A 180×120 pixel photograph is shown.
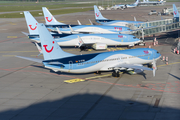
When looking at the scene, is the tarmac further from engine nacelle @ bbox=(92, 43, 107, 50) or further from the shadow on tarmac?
engine nacelle @ bbox=(92, 43, 107, 50)

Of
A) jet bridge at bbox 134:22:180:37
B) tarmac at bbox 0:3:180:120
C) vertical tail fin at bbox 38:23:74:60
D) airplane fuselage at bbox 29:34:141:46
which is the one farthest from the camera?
jet bridge at bbox 134:22:180:37

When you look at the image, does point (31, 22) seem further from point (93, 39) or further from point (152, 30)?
point (152, 30)

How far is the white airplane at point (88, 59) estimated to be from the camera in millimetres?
35844

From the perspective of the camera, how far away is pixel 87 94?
34031 mm

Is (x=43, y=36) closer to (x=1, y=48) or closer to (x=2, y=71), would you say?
(x=2, y=71)

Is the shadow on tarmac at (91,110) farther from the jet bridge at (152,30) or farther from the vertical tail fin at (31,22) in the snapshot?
the jet bridge at (152,30)

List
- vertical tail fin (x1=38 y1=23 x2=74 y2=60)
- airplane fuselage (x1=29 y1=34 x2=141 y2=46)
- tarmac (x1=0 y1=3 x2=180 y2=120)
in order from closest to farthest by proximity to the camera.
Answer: tarmac (x1=0 y1=3 x2=180 y2=120) → vertical tail fin (x1=38 y1=23 x2=74 y2=60) → airplane fuselage (x1=29 y1=34 x2=141 y2=46)

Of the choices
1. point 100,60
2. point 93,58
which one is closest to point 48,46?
point 93,58

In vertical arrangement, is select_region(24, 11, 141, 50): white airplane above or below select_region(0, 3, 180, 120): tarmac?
above

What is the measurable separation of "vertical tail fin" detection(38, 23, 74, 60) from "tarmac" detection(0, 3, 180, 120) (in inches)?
201

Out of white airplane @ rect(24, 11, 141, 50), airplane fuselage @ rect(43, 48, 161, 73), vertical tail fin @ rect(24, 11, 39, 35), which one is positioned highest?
vertical tail fin @ rect(24, 11, 39, 35)

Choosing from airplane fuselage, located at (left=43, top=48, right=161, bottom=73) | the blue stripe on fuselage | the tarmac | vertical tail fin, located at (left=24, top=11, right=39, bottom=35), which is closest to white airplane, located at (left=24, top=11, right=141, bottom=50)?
vertical tail fin, located at (left=24, top=11, right=39, bottom=35)

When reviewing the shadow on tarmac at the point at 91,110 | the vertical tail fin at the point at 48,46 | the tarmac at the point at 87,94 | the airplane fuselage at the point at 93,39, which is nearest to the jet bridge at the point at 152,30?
the airplane fuselage at the point at 93,39

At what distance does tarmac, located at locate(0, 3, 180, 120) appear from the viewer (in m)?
27.8
